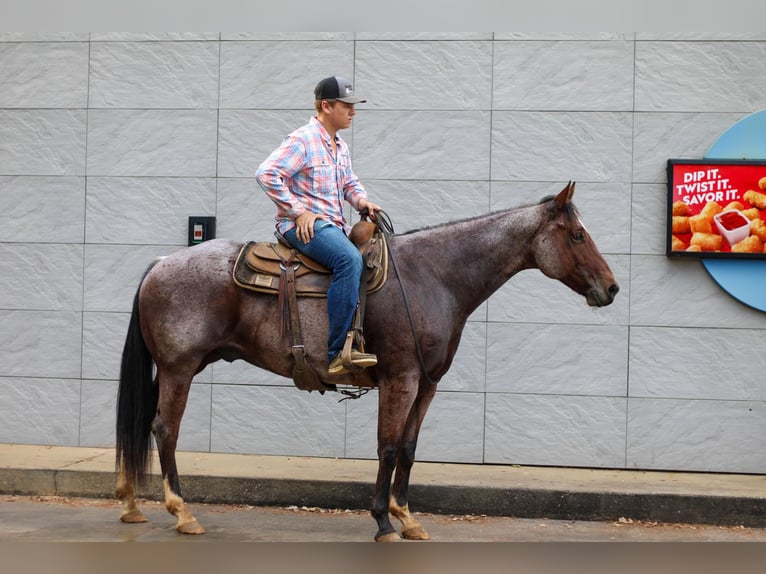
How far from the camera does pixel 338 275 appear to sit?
17.8 ft

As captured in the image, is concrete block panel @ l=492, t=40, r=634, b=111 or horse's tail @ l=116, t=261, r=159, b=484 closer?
horse's tail @ l=116, t=261, r=159, b=484

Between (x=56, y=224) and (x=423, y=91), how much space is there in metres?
3.46

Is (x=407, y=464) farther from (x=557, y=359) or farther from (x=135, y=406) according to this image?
(x=557, y=359)

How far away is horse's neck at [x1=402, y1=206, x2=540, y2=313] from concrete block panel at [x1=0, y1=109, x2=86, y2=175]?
384 cm

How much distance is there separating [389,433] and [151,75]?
4.28 m

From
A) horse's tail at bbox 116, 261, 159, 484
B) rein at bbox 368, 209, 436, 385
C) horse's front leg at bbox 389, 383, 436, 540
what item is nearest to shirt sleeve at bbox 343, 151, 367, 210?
rein at bbox 368, 209, 436, 385

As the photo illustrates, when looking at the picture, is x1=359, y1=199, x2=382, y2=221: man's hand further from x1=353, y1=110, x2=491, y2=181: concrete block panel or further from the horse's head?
x1=353, y1=110, x2=491, y2=181: concrete block panel

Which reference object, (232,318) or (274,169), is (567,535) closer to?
(232,318)

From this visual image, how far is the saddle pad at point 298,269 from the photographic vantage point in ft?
18.5

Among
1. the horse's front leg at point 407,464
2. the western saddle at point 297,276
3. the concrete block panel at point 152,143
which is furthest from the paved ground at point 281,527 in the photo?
the concrete block panel at point 152,143

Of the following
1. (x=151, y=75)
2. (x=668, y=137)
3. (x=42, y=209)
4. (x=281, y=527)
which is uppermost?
(x=151, y=75)

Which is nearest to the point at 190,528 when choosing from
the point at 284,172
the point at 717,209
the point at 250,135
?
the point at 284,172

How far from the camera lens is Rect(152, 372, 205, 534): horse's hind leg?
18.8 ft

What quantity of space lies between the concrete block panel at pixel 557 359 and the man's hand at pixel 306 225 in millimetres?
2668
